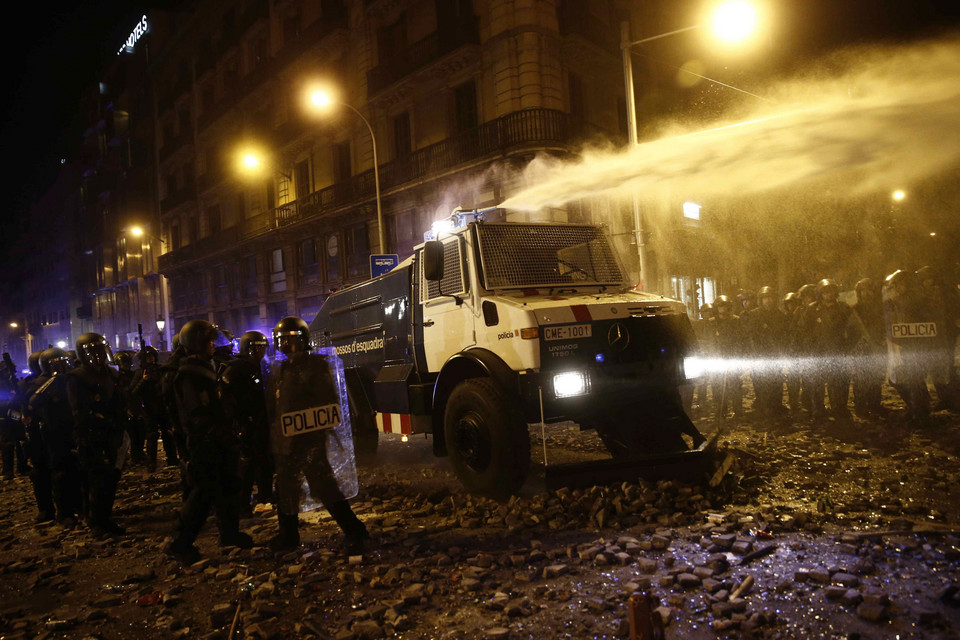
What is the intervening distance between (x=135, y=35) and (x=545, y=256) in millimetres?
54976

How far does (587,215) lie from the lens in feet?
66.5

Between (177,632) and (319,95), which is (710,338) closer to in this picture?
(177,632)


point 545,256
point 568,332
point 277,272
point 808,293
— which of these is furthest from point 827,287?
point 277,272

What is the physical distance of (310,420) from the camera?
515 cm

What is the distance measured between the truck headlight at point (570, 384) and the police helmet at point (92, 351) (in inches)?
182

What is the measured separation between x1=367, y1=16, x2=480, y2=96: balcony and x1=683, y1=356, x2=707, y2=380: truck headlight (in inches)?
682

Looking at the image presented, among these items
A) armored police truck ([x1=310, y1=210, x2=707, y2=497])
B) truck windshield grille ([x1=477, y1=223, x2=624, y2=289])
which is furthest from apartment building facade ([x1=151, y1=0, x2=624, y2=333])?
armored police truck ([x1=310, y1=210, x2=707, y2=497])

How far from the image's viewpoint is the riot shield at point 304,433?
5.08 meters

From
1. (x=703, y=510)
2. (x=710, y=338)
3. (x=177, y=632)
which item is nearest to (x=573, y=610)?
(x=703, y=510)

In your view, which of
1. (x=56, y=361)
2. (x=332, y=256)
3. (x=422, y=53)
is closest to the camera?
(x=56, y=361)

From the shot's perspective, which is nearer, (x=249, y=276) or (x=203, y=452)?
(x=203, y=452)

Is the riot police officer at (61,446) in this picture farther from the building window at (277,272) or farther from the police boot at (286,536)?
the building window at (277,272)

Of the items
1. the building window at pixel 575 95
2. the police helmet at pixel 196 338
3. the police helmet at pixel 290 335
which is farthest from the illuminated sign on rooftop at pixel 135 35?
the police helmet at pixel 290 335

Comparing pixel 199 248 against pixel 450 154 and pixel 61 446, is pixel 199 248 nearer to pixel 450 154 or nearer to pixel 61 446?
pixel 450 154
